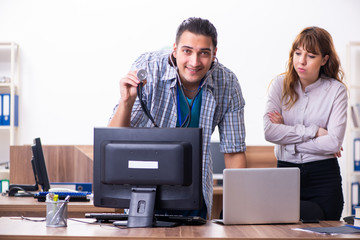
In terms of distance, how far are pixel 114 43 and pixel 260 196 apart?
3.88 metres

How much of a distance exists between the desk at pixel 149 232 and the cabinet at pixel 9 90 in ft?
11.2

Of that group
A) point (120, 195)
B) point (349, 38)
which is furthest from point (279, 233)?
point (349, 38)

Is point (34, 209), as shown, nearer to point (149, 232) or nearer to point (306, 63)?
point (149, 232)

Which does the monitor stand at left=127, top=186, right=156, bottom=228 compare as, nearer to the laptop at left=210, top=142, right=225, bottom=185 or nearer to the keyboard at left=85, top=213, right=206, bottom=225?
the keyboard at left=85, top=213, right=206, bottom=225

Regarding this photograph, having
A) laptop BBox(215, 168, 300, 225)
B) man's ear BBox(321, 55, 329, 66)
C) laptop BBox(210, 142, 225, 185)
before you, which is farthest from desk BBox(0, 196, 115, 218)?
laptop BBox(210, 142, 225, 185)

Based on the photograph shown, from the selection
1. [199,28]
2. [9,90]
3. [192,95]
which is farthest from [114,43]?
[199,28]

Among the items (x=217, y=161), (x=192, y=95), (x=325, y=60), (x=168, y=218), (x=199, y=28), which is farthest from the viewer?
(x=217, y=161)

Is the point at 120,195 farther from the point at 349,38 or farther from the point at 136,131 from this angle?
the point at 349,38

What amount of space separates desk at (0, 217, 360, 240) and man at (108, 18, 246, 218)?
42 centimetres

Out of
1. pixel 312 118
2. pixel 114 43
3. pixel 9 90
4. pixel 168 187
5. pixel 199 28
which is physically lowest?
pixel 168 187

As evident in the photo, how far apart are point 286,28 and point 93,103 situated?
223 cm

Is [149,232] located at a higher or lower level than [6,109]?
lower

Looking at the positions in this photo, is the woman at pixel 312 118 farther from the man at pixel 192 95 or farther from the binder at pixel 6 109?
the binder at pixel 6 109

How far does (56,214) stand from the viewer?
182 cm
